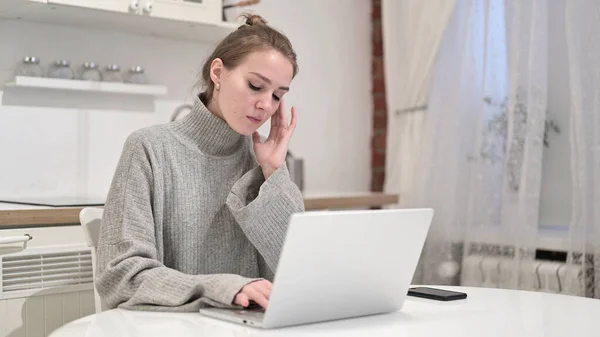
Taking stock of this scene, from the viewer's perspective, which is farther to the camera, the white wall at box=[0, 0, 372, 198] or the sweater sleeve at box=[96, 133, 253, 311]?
the white wall at box=[0, 0, 372, 198]

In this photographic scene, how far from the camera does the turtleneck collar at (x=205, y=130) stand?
5.71 feet

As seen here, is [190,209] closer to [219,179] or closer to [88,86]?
[219,179]

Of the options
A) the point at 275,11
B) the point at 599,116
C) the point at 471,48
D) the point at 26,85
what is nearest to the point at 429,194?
the point at 471,48

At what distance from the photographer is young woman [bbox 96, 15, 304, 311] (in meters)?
1.58

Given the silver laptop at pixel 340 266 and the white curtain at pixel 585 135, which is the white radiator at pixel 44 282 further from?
the white curtain at pixel 585 135

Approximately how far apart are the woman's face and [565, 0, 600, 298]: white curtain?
1360mm

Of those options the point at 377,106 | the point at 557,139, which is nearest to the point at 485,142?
the point at 557,139

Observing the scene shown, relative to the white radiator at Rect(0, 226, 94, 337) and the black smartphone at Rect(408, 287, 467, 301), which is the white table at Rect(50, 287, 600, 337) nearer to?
the black smartphone at Rect(408, 287, 467, 301)

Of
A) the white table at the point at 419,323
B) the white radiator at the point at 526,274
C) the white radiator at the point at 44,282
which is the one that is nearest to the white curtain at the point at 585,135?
the white radiator at the point at 526,274

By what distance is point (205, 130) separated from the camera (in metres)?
1.75

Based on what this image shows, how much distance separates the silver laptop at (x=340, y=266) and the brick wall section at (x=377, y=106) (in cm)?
248

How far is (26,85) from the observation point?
266 cm

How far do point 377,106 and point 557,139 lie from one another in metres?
1.07

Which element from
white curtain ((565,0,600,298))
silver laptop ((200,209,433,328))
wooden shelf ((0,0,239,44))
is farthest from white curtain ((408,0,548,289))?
silver laptop ((200,209,433,328))
